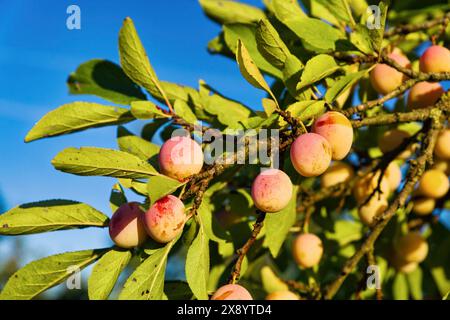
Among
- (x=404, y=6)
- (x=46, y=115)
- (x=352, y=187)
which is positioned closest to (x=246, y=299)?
(x=46, y=115)

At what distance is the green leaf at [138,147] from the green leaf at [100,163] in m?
0.09

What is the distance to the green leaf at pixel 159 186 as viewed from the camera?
65 cm

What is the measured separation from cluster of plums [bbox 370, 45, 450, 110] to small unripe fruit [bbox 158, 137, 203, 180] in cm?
45


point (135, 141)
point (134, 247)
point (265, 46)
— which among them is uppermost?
point (265, 46)

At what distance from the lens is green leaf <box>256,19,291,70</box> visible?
75 centimetres

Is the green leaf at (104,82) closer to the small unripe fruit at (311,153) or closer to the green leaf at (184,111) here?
the green leaf at (184,111)

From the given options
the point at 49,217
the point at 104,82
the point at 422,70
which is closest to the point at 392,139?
the point at 422,70

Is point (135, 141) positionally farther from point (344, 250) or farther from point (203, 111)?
point (344, 250)

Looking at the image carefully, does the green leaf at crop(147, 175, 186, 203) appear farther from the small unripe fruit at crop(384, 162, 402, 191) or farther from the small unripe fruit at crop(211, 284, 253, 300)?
the small unripe fruit at crop(384, 162, 402, 191)

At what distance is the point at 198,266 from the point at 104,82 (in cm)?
48

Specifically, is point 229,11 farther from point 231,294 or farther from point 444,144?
point 231,294

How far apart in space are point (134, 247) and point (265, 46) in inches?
14.7

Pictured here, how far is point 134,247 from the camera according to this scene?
2.63ft

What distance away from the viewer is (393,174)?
1.24m
